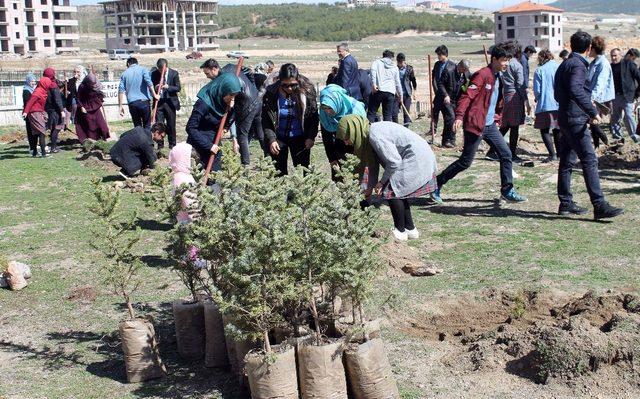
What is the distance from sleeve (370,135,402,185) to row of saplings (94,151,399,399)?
2397 millimetres

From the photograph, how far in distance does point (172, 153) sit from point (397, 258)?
2.45m

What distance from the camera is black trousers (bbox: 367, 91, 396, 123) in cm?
1445

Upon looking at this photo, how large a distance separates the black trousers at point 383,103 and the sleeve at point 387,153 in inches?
263

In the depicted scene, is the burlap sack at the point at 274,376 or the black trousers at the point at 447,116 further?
the black trousers at the point at 447,116

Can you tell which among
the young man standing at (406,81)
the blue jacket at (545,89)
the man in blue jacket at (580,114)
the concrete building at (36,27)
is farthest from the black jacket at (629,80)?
the concrete building at (36,27)

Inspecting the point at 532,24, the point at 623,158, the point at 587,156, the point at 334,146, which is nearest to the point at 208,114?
the point at 334,146

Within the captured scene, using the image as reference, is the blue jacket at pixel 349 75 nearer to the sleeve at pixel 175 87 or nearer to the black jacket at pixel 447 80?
the black jacket at pixel 447 80

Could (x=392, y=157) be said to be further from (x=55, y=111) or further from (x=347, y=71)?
(x=55, y=111)

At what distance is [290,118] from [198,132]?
3.20 ft

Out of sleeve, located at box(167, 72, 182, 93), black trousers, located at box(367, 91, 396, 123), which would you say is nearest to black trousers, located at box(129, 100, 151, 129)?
sleeve, located at box(167, 72, 182, 93)

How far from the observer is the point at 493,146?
33.0ft

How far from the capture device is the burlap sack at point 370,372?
15.9 ft

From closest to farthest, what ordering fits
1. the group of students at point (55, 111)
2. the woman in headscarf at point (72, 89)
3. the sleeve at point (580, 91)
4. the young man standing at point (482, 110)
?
1. the sleeve at point (580, 91)
2. the young man standing at point (482, 110)
3. the group of students at point (55, 111)
4. the woman in headscarf at point (72, 89)

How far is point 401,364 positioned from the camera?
5.51m
